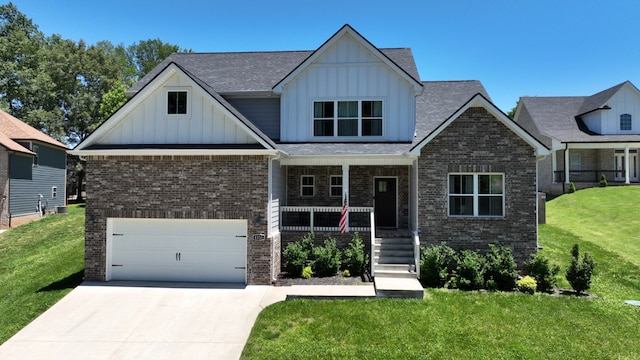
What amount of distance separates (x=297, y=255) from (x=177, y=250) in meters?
3.85

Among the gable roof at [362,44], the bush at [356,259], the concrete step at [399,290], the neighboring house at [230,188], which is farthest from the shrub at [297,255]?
the gable roof at [362,44]

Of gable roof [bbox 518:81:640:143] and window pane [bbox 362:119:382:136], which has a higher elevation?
gable roof [bbox 518:81:640:143]

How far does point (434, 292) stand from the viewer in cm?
1027

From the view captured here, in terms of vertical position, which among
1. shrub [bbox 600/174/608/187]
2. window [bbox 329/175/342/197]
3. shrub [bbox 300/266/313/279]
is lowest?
shrub [bbox 300/266/313/279]

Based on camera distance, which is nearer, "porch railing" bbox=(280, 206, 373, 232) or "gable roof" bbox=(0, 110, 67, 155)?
"porch railing" bbox=(280, 206, 373, 232)

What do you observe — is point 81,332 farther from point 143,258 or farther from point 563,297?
point 563,297

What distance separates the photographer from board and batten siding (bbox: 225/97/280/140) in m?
15.1

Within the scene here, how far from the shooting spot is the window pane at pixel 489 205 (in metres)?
12.0

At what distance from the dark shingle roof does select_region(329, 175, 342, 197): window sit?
14.6ft

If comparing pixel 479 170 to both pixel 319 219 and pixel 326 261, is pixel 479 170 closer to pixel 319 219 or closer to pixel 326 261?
pixel 326 261

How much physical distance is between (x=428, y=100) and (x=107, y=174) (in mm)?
13091

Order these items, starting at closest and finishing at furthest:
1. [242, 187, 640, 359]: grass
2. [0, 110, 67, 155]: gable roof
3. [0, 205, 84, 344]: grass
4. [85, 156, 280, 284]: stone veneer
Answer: [242, 187, 640, 359]: grass, [0, 205, 84, 344]: grass, [85, 156, 280, 284]: stone veneer, [0, 110, 67, 155]: gable roof

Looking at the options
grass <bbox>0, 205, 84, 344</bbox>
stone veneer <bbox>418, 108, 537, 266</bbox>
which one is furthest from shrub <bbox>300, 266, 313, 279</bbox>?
grass <bbox>0, 205, 84, 344</bbox>

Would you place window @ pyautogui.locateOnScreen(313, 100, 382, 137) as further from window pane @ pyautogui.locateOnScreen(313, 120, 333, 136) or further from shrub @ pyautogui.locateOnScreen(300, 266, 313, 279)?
shrub @ pyautogui.locateOnScreen(300, 266, 313, 279)
